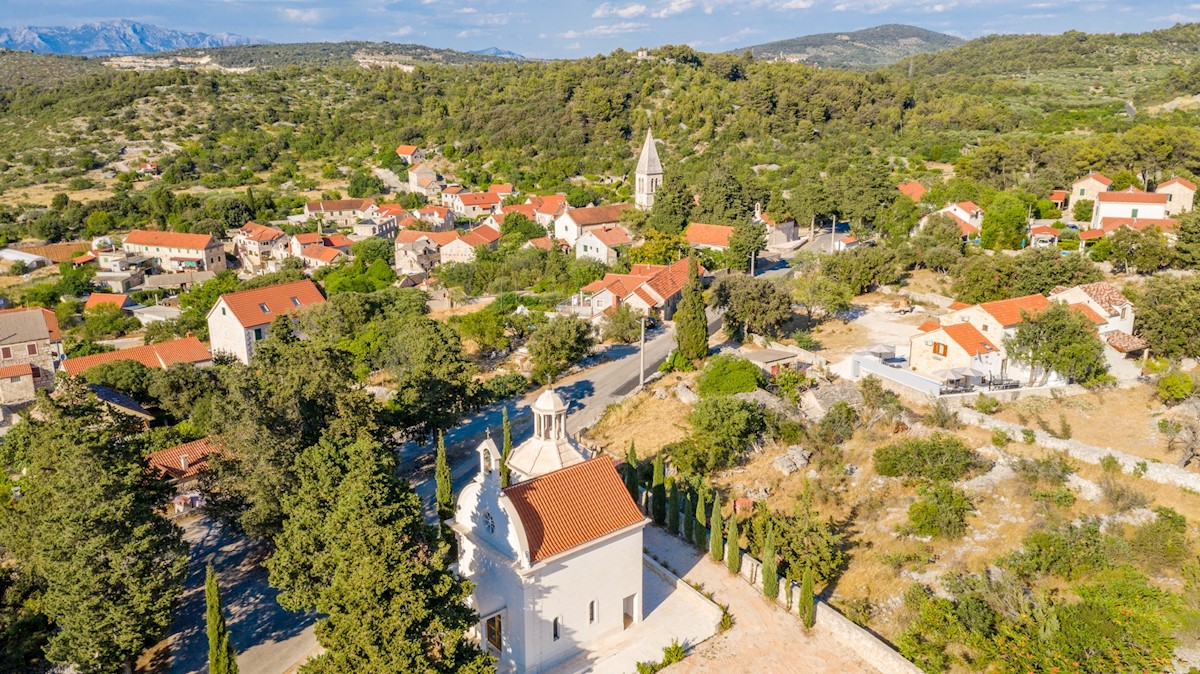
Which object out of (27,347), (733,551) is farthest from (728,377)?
(27,347)

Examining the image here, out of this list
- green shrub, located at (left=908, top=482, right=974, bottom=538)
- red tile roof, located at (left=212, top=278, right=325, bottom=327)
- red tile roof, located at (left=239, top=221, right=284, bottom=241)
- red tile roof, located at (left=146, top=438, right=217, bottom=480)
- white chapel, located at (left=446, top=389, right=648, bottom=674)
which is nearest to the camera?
white chapel, located at (left=446, top=389, right=648, bottom=674)

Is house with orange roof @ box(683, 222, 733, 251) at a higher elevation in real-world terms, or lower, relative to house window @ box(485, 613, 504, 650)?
higher

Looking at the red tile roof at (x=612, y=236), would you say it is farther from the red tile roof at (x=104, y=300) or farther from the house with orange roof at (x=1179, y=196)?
the house with orange roof at (x=1179, y=196)

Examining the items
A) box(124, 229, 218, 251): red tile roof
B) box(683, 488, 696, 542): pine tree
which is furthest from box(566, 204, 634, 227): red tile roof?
box(683, 488, 696, 542): pine tree

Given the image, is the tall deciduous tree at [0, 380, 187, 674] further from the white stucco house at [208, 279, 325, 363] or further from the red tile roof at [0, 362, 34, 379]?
the white stucco house at [208, 279, 325, 363]

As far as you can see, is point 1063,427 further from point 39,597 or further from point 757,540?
point 39,597

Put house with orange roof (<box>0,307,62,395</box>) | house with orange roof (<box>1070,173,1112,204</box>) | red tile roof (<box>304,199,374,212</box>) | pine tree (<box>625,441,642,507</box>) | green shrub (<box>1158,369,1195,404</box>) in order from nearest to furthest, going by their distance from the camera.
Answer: pine tree (<box>625,441,642,507</box>) < green shrub (<box>1158,369,1195,404</box>) < house with orange roof (<box>0,307,62,395</box>) < house with orange roof (<box>1070,173,1112,204</box>) < red tile roof (<box>304,199,374,212</box>)
